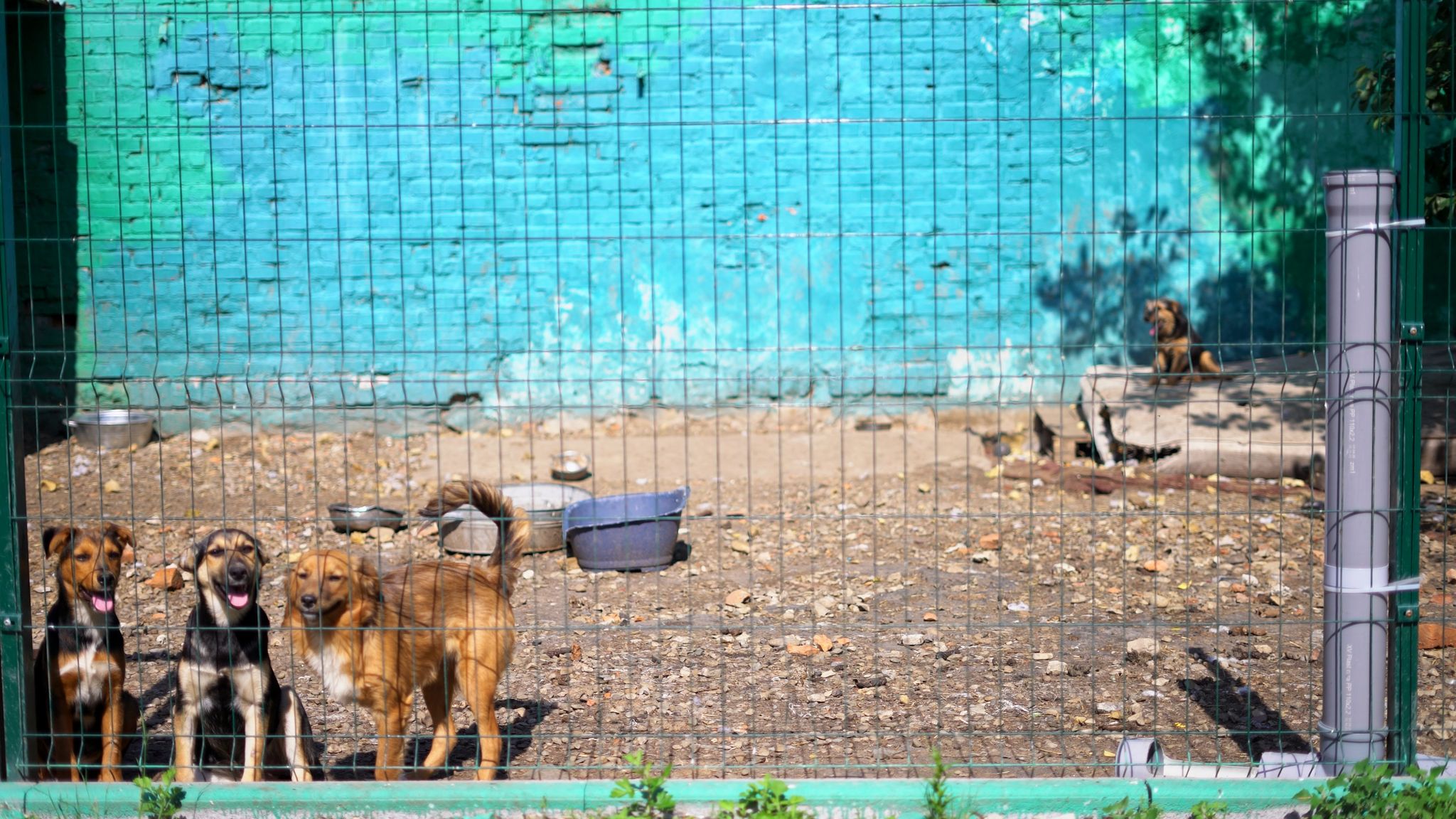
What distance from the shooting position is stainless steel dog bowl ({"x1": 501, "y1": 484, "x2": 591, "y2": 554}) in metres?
8.88

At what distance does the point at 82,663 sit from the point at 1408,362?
4699 millimetres

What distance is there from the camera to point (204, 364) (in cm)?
1151

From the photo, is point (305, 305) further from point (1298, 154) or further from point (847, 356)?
point (1298, 154)

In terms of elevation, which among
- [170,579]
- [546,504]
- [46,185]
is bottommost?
[170,579]

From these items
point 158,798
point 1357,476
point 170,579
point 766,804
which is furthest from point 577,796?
point 170,579

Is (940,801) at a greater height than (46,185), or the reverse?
(46,185)

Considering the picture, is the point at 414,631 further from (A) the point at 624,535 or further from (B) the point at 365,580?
(A) the point at 624,535

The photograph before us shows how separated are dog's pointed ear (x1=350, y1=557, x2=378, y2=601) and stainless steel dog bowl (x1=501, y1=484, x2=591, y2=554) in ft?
→ 11.8

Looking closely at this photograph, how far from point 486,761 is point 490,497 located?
0.97 meters

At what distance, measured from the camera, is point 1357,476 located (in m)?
4.33

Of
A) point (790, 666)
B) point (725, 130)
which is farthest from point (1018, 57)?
point (790, 666)

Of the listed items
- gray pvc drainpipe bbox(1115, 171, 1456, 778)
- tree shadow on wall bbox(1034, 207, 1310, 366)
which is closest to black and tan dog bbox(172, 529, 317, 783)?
gray pvc drainpipe bbox(1115, 171, 1456, 778)

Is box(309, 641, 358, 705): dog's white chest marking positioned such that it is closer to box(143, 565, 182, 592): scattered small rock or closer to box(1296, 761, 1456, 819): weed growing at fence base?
box(1296, 761, 1456, 819): weed growing at fence base

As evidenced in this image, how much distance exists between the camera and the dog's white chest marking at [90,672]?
15.4 ft
